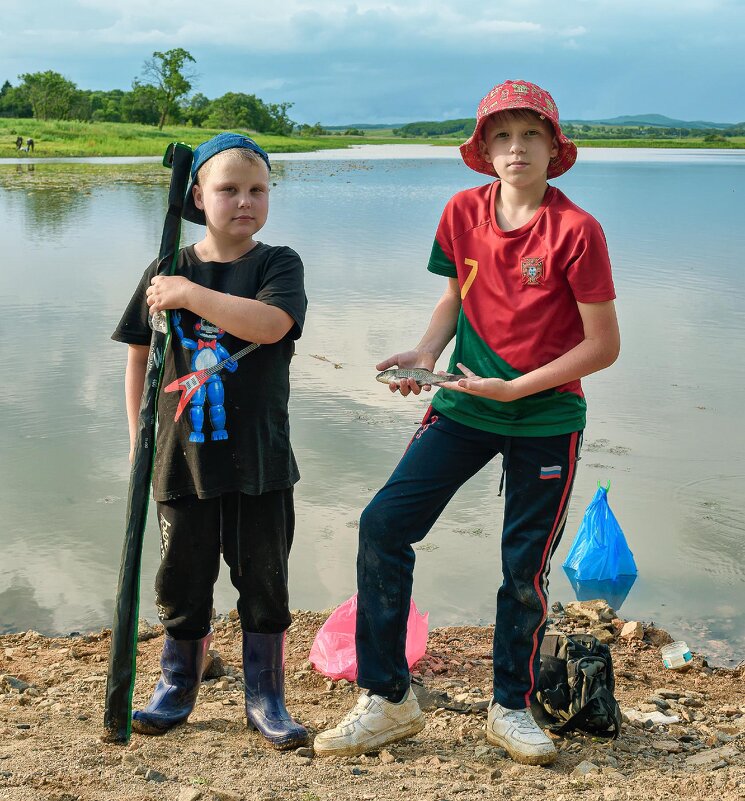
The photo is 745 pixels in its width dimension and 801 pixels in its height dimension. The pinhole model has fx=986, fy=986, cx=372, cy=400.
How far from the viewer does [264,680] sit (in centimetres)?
326

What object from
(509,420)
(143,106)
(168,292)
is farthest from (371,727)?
(143,106)

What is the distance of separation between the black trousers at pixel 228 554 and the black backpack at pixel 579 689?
3.16ft

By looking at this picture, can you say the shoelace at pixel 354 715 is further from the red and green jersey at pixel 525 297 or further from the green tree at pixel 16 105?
the green tree at pixel 16 105

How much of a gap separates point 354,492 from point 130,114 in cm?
8904

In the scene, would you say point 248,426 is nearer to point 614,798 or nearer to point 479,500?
point 614,798

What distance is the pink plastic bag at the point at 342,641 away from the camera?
12.5 feet

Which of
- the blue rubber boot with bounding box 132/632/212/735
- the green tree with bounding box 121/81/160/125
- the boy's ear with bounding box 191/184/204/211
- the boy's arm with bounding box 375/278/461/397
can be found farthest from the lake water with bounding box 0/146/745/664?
the green tree with bounding box 121/81/160/125

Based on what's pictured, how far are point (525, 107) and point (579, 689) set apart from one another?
1918mm

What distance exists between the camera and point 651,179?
3381cm

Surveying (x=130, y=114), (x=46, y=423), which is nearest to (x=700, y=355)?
(x=46, y=423)

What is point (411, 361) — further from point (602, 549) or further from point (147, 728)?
point (602, 549)

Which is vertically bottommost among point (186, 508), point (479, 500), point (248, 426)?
point (479, 500)

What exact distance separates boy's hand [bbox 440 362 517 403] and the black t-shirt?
0.55m

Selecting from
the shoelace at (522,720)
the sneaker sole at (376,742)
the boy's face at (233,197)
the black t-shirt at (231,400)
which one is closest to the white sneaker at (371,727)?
the sneaker sole at (376,742)
